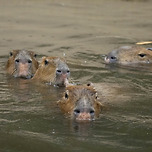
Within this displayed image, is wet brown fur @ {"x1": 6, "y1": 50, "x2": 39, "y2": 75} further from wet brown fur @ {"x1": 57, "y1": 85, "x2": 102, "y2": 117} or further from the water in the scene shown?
wet brown fur @ {"x1": 57, "y1": 85, "x2": 102, "y2": 117}

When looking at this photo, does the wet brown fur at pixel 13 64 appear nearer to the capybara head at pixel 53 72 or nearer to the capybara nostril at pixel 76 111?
the capybara head at pixel 53 72

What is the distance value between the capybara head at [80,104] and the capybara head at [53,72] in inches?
49.2

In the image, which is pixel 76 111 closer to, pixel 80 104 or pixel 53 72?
pixel 80 104

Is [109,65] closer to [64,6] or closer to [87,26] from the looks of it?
[87,26]

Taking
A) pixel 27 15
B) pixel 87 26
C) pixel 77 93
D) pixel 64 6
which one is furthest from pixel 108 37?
pixel 77 93

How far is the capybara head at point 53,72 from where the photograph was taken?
267 inches

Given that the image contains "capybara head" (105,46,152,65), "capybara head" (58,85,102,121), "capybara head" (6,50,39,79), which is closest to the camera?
"capybara head" (58,85,102,121)

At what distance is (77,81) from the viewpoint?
739 centimetres

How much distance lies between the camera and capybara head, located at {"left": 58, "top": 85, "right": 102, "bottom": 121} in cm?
506

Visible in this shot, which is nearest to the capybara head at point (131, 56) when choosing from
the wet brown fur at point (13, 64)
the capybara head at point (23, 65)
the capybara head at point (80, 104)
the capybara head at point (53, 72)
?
the wet brown fur at point (13, 64)

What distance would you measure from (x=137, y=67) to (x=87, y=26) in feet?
14.2

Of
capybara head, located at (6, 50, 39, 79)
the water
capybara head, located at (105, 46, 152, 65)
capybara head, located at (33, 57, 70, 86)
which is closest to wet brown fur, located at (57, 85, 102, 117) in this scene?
the water

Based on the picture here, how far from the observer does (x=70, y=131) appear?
4891 millimetres

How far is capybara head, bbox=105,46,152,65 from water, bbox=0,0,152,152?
0.32 metres
